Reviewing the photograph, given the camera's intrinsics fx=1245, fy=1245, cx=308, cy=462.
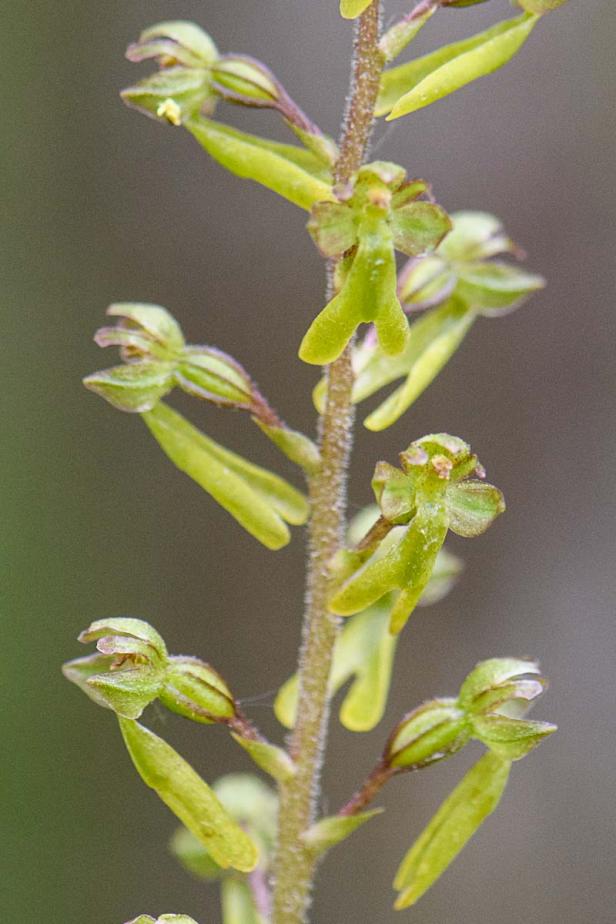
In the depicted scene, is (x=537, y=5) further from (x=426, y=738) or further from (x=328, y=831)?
(x=328, y=831)

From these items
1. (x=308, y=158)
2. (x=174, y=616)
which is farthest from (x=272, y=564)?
(x=308, y=158)

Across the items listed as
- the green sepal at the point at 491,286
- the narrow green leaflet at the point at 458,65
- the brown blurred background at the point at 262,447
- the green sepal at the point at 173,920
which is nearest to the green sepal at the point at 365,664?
the green sepal at the point at 491,286

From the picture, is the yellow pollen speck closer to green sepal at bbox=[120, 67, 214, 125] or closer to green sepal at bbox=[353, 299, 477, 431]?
green sepal at bbox=[120, 67, 214, 125]

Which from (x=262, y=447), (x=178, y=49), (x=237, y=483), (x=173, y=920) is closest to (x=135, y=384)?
(x=237, y=483)

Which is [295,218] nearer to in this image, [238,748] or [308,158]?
[238,748]

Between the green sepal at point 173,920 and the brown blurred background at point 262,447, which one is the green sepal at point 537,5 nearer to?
the green sepal at point 173,920

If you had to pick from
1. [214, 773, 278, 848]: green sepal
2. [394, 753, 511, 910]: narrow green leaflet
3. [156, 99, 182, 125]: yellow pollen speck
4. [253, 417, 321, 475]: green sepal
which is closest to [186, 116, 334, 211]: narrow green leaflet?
[156, 99, 182, 125]: yellow pollen speck
